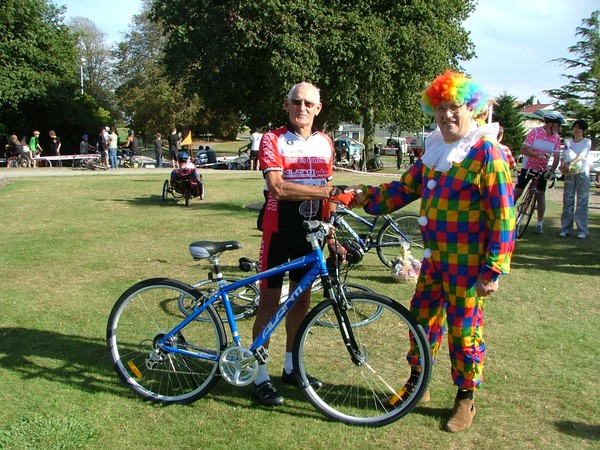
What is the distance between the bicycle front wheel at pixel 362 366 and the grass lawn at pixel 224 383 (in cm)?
13

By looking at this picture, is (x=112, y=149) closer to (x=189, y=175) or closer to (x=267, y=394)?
(x=189, y=175)

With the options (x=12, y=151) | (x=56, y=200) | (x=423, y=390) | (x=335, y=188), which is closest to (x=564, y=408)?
(x=423, y=390)

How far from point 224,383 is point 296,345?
82 centimetres

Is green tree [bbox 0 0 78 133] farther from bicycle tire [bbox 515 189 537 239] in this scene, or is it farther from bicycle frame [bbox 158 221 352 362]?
bicycle frame [bbox 158 221 352 362]

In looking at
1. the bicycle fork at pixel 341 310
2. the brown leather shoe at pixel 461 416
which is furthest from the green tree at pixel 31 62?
the brown leather shoe at pixel 461 416

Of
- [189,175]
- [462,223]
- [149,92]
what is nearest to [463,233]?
[462,223]

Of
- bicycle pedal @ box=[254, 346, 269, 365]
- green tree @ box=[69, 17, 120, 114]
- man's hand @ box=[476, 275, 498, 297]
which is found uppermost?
green tree @ box=[69, 17, 120, 114]

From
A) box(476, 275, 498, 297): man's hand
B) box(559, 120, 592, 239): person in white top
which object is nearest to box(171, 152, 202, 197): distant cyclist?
box(559, 120, 592, 239): person in white top

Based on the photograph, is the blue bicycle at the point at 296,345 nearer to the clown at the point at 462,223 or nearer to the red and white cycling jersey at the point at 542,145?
the clown at the point at 462,223

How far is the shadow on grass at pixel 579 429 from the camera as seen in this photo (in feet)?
10.5

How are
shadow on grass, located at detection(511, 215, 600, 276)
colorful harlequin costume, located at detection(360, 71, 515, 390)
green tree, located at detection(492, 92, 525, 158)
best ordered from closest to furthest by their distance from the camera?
colorful harlequin costume, located at detection(360, 71, 515, 390) < shadow on grass, located at detection(511, 215, 600, 276) < green tree, located at detection(492, 92, 525, 158)

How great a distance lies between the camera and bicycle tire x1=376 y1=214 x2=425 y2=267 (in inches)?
265

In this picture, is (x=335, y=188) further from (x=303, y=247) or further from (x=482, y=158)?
(x=482, y=158)

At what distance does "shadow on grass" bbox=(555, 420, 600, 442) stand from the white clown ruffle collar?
1.71 m
